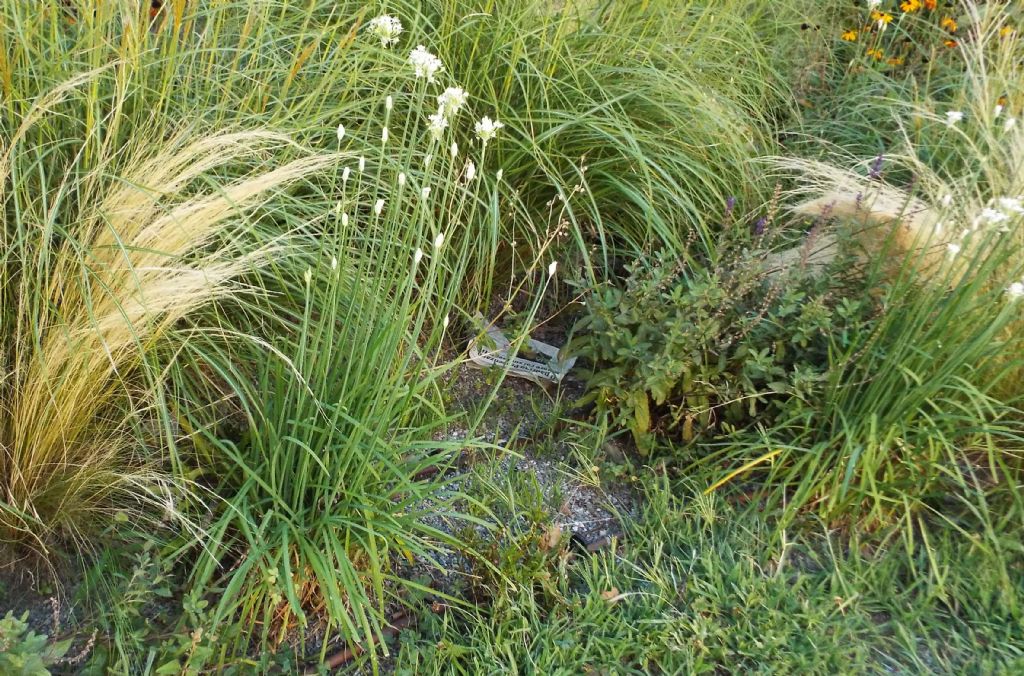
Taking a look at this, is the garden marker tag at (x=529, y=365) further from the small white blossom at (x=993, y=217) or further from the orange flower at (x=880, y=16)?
the orange flower at (x=880, y=16)

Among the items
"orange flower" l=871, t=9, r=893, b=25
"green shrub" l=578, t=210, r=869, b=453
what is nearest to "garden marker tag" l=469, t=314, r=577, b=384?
"green shrub" l=578, t=210, r=869, b=453

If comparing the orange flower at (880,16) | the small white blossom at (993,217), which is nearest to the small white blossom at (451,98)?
the small white blossom at (993,217)

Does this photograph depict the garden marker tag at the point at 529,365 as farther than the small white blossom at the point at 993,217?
Yes

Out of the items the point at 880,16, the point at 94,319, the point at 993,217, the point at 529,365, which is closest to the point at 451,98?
the point at 94,319

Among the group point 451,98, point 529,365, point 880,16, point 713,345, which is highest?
point 880,16

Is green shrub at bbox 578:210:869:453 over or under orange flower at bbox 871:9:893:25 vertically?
under

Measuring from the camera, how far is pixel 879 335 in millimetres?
2514

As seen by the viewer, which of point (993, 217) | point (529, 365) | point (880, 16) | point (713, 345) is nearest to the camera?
point (993, 217)

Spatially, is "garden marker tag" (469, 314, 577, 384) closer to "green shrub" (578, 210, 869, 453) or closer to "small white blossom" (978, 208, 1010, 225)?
"green shrub" (578, 210, 869, 453)

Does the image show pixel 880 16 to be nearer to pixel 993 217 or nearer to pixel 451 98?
pixel 993 217

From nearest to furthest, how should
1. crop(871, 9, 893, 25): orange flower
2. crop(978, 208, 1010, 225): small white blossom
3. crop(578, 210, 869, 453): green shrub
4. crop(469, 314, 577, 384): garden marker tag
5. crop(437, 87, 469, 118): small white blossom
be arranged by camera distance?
1. crop(437, 87, 469, 118): small white blossom
2. crop(978, 208, 1010, 225): small white blossom
3. crop(578, 210, 869, 453): green shrub
4. crop(469, 314, 577, 384): garden marker tag
5. crop(871, 9, 893, 25): orange flower

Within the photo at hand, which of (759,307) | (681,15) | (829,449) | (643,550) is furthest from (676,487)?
(681,15)

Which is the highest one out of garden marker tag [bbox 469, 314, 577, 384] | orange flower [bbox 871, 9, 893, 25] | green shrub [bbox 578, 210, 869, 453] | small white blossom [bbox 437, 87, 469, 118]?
orange flower [bbox 871, 9, 893, 25]

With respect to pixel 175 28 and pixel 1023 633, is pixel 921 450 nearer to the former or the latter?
pixel 1023 633
